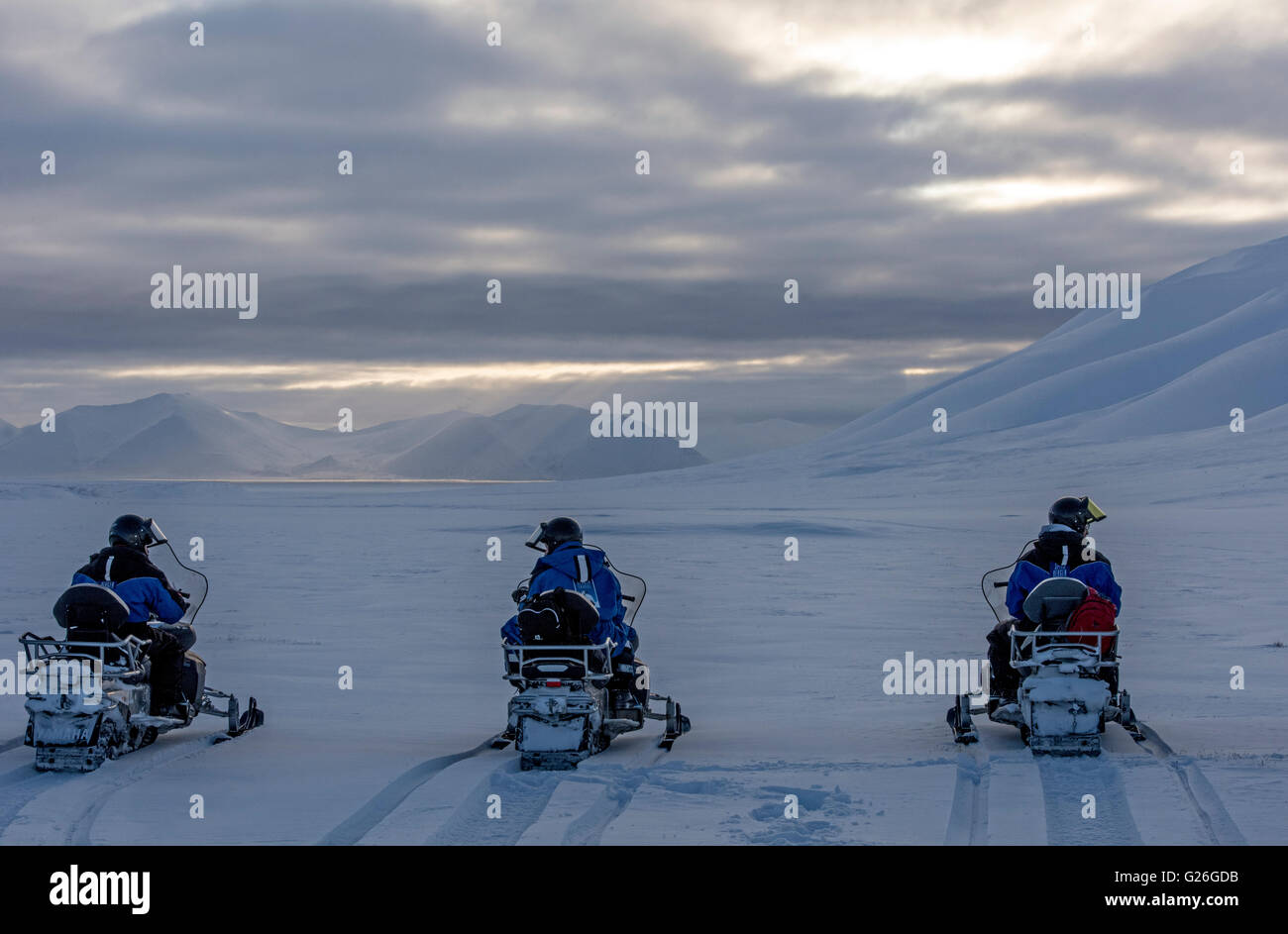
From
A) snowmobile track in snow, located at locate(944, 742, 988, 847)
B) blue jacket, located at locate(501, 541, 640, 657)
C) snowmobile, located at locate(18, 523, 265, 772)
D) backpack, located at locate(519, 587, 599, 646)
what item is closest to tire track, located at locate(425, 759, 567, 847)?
backpack, located at locate(519, 587, 599, 646)

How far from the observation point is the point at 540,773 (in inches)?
289

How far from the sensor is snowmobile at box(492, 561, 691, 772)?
7.44 m

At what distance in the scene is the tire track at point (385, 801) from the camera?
608 centimetres

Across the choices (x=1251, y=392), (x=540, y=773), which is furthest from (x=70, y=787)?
(x=1251, y=392)

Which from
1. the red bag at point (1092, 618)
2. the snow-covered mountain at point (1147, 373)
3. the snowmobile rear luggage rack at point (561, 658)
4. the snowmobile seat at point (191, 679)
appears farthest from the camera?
the snow-covered mountain at point (1147, 373)

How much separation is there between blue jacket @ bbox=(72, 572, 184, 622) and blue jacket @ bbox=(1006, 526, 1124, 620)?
16.6 ft

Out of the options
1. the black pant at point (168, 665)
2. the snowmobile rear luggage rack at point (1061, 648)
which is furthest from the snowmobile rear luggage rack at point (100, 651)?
the snowmobile rear luggage rack at point (1061, 648)

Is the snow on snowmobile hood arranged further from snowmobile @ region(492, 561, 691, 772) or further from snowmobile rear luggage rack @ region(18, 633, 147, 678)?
snowmobile rear luggage rack @ region(18, 633, 147, 678)

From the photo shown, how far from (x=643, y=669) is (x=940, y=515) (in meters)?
35.9

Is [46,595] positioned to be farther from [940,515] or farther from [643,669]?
[940,515]

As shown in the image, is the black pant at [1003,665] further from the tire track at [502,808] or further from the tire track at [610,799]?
the tire track at [502,808]

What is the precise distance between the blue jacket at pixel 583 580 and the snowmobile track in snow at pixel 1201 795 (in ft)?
10.5

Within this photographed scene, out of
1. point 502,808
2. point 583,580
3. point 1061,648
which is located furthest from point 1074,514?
point 502,808
